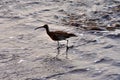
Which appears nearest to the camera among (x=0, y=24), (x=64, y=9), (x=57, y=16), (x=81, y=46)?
(x=81, y=46)

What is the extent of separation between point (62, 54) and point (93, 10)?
529 cm

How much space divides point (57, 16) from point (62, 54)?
4183 millimetres

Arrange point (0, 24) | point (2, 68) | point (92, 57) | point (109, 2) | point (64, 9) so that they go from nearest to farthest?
point (2, 68) < point (92, 57) < point (0, 24) < point (64, 9) < point (109, 2)

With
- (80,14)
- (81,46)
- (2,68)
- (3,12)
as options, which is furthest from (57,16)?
(2,68)

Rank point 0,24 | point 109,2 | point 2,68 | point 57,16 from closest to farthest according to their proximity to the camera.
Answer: point 2,68 → point 0,24 → point 57,16 → point 109,2

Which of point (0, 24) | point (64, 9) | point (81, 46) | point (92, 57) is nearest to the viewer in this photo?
point (92, 57)

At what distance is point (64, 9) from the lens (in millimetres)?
16609

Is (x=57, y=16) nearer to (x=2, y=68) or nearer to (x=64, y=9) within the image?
(x=64, y=9)

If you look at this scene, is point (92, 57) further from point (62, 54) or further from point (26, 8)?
point (26, 8)

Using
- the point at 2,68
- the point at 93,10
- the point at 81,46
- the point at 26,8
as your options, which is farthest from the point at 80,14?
the point at 2,68

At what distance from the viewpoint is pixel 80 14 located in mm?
15867

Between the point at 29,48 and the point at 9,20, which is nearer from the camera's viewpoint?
the point at 29,48

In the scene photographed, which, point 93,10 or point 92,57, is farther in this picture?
point 93,10

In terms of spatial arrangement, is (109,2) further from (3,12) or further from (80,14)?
(3,12)
